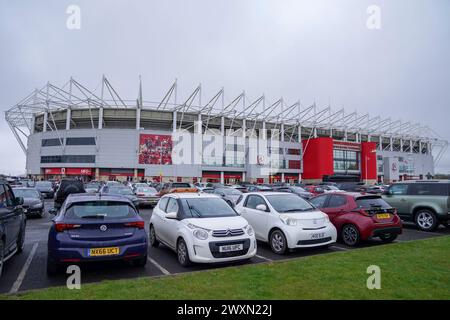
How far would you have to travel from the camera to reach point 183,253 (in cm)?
628

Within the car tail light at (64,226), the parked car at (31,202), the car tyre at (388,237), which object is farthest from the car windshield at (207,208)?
the parked car at (31,202)

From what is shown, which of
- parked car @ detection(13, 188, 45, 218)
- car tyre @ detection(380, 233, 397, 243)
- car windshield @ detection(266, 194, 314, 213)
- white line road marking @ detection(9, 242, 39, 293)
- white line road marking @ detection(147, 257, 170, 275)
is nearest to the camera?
white line road marking @ detection(9, 242, 39, 293)

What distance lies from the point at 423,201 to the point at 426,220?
0.70m

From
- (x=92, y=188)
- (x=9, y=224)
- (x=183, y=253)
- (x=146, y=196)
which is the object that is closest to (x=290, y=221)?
(x=183, y=253)

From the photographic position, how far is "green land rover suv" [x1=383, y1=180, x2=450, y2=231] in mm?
10391

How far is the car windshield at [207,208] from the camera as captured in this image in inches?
270

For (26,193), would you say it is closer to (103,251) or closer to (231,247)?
(103,251)

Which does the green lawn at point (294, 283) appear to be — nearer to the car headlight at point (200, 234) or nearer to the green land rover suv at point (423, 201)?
the car headlight at point (200, 234)

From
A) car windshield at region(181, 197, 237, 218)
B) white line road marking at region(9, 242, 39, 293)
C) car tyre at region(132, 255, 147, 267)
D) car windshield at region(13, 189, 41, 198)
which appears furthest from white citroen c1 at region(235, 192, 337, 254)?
car windshield at region(13, 189, 41, 198)

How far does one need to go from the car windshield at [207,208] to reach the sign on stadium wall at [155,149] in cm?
5806

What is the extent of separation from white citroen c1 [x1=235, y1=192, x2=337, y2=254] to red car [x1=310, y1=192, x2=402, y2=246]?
3.02ft

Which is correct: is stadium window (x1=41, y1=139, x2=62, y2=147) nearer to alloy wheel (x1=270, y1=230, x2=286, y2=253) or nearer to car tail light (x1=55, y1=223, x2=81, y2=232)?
car tail light (x1=55, y1=223, x2=81, y2=232)
